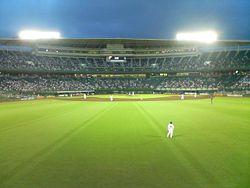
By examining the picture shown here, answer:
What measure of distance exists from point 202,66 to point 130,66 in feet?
93.8

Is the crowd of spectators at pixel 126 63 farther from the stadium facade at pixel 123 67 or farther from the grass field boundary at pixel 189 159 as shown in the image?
the grass field boundary at pixel 189 159

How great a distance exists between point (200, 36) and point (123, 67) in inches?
1547

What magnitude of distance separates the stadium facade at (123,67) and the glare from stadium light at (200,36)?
1428cm

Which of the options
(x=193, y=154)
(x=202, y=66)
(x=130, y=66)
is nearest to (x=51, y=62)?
(x=130, y=66)

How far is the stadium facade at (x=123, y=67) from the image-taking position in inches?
3410

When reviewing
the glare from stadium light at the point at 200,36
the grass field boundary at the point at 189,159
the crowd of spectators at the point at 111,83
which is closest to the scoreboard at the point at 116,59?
the crowd of spectators at the point at 111,83

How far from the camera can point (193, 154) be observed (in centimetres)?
1317

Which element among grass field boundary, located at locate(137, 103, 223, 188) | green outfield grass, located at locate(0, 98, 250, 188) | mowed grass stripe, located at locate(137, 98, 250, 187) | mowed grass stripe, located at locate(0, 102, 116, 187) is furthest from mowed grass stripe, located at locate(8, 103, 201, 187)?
mowed grass stripe, located at locate(137, 98, 250, 187)

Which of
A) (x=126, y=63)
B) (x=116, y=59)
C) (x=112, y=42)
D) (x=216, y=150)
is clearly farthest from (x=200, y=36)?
(x=216, y=150)

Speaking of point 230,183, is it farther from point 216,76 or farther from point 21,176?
point 216,76

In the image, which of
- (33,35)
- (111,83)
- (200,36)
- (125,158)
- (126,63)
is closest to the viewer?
(125,158)

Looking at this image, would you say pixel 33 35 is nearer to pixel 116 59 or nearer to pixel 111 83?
pixel 116 59

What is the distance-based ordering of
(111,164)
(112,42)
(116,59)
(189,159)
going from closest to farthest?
(111,164), (189,159), (112,42), (116,59)

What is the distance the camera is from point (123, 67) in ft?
328
